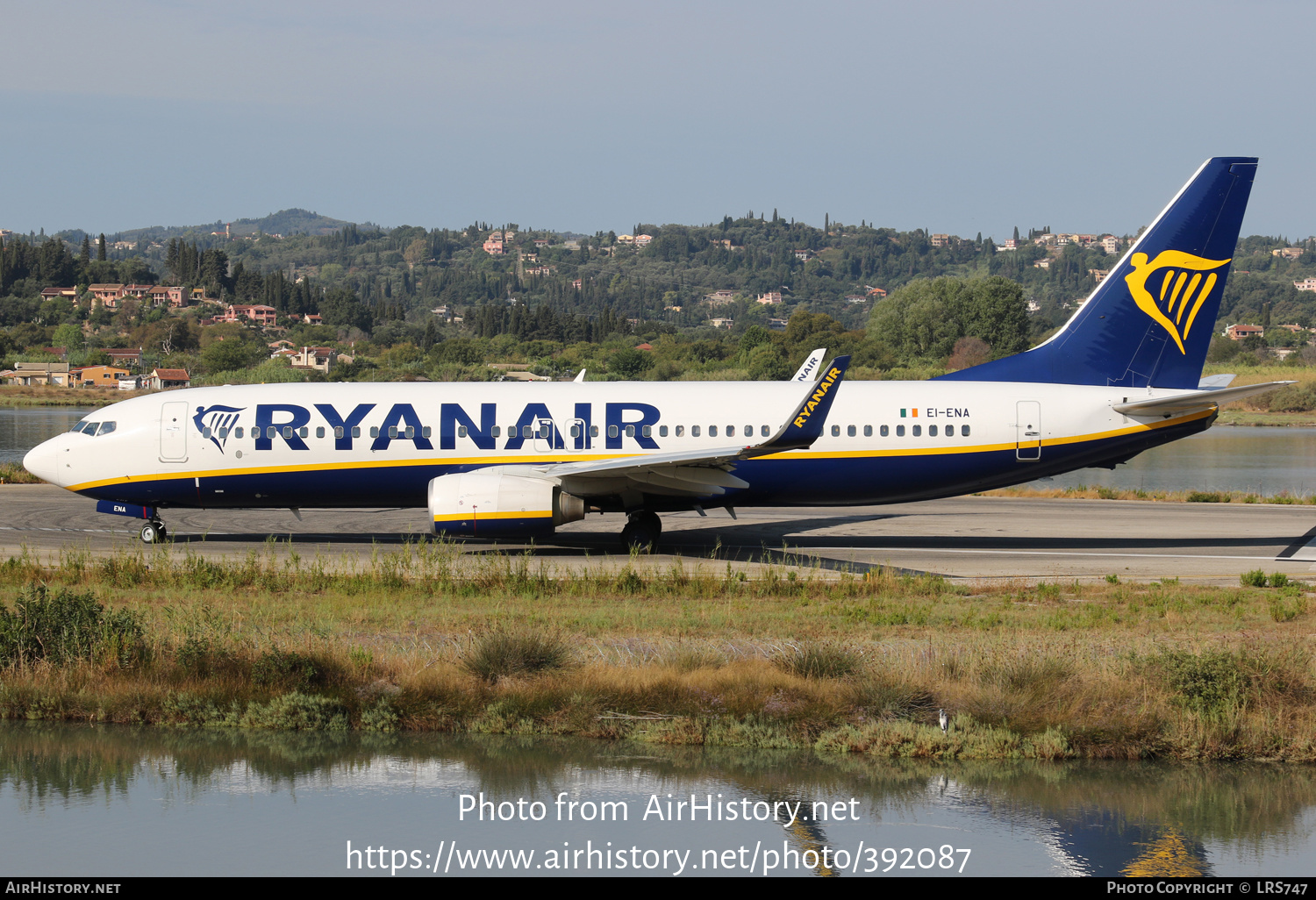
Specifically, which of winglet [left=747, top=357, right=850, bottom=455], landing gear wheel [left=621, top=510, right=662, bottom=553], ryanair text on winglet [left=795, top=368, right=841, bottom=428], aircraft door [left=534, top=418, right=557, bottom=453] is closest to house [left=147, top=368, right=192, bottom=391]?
aircraft door [left=534, top=418, right=557, bottom=453]

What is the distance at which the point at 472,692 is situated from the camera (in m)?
13.8

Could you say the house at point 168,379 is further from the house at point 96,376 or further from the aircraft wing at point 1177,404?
the aircraft wing at point 1177,404

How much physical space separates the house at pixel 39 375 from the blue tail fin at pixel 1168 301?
557 feet

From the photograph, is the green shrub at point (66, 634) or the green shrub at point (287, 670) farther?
the green shrub at point (66, 634)

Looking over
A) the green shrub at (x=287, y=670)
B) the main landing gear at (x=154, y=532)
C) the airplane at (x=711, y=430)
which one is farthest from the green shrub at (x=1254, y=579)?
the main landing gear at (x=154, y=532)

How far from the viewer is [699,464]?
2470 cm

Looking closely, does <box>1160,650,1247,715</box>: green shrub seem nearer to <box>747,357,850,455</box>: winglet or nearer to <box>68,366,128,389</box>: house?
<box>747,357,850,455</box>: winglet

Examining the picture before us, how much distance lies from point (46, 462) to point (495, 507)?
10.6 meters

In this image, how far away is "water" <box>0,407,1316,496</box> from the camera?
165ft

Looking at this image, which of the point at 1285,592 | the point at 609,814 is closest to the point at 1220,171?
the point at 1285,592

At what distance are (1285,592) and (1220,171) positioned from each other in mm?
10781

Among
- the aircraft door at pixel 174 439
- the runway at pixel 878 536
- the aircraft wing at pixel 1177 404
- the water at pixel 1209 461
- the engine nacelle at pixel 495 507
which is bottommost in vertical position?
the water at pixel 1209 461

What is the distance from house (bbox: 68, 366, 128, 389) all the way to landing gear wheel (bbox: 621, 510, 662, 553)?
6381 inches

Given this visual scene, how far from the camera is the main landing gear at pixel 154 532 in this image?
1065 inches
